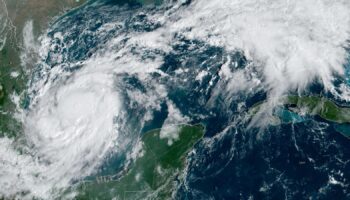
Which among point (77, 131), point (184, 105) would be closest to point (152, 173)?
point (184, 105)

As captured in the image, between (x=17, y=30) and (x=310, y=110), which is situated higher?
(x=17, y=30)

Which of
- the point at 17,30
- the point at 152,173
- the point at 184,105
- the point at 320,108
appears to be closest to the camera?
the point at 320,108

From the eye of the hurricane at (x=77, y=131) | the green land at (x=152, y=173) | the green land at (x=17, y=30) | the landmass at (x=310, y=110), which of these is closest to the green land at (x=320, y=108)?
the landmass at (x=310, y=110)

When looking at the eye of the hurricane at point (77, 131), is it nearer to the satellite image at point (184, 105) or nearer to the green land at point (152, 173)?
the satellite image at point (184, 105)

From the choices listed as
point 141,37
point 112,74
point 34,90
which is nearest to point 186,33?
point 141,37

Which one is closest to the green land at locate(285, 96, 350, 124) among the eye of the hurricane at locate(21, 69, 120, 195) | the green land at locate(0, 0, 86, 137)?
the eye of the hurricane at locate(21, 69, 120, 195)

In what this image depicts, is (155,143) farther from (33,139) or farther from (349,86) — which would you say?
(349,86)

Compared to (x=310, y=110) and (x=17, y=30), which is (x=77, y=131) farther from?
(x=310, y=110)
